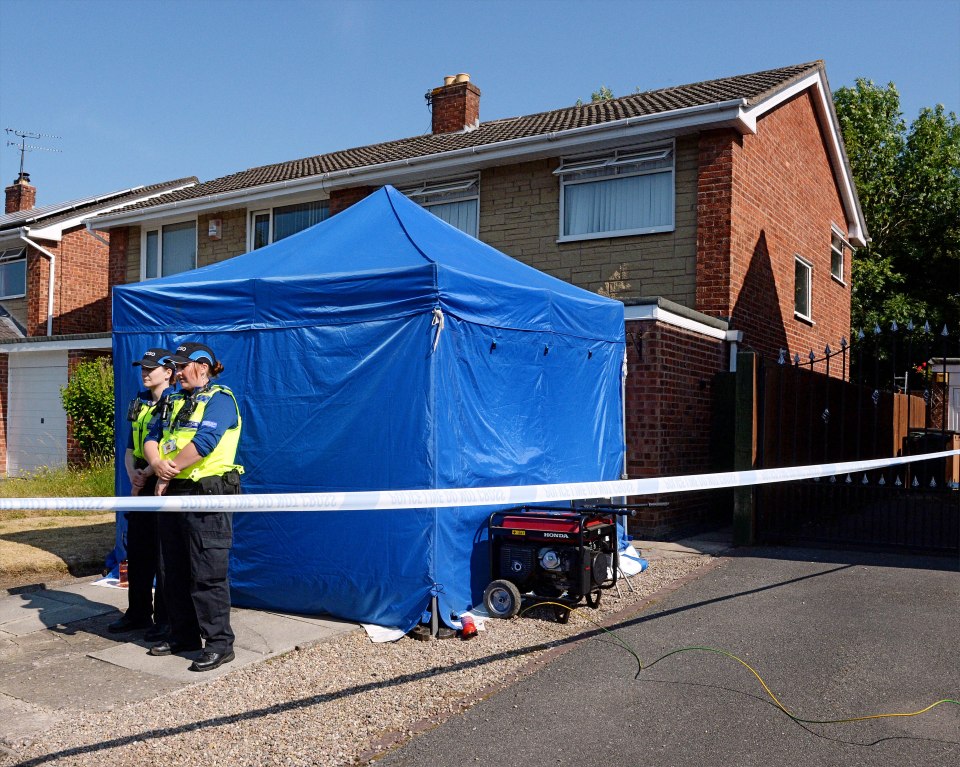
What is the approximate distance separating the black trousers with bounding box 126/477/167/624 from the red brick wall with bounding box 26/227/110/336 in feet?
51.9

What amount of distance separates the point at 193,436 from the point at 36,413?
575 inches

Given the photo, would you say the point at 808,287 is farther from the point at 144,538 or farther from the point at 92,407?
the point at 144,538

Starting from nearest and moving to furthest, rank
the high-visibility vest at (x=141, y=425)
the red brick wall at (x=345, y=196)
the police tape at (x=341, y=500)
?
1. the police tape at (x=341, y=500)
2. the high-visibility vest at (x=141, y=425)
3. the red brick wall at (x=345, y=196)

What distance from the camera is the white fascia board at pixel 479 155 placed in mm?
11672

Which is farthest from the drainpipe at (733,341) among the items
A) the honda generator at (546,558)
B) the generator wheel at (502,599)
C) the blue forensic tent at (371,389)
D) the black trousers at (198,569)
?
the black trousers at (198,569)

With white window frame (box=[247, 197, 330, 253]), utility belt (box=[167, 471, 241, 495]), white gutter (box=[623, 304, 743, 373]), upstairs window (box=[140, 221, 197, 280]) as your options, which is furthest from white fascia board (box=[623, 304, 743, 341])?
upstairs window (box=[140, 221, 197, 280])

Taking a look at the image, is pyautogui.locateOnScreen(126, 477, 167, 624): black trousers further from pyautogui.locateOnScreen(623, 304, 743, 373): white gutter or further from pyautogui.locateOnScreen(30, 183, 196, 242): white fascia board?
pyautogui.locateOnScreen(30, 183, 196, 242): white fascia board

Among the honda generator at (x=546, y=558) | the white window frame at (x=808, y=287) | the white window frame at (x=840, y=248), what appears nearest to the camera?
the honda generator at (x=546, y=558)

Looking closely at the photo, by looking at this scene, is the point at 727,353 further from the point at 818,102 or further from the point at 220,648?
the point at 220,648

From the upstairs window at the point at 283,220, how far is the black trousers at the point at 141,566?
11033mm

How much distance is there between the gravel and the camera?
3.73m

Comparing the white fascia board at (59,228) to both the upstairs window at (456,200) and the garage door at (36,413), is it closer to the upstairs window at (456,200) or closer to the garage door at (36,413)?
the garage door at (36,413)

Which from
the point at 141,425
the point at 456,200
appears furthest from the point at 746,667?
the point at 456,200

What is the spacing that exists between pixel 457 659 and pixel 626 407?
5390 millimetres
